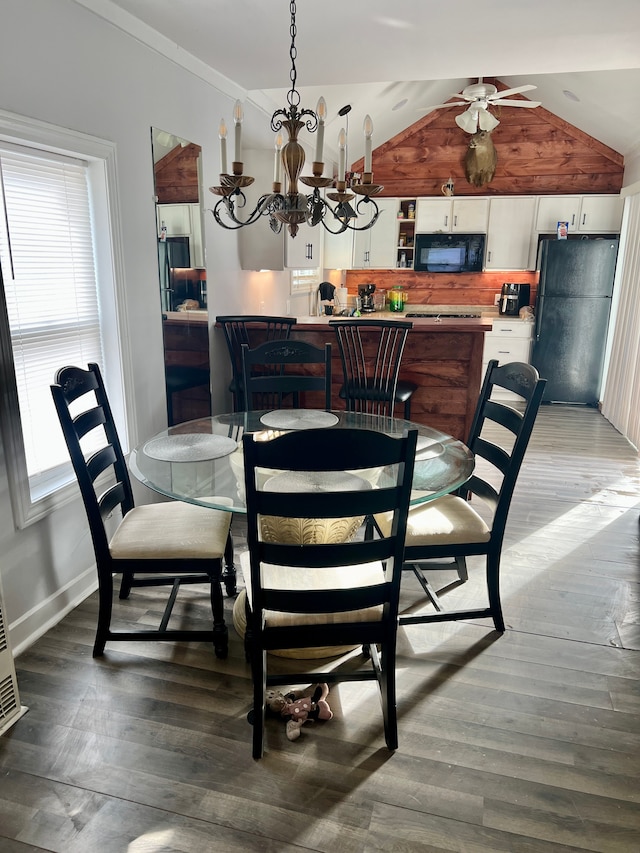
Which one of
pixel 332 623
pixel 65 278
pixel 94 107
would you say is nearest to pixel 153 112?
pixel 94 107

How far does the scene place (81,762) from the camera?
5.70ft

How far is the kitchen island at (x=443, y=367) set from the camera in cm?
357

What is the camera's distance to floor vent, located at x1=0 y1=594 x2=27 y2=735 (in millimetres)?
1861

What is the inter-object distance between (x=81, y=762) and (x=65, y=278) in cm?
181

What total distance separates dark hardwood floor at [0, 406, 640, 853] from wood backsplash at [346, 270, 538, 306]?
4943 mm

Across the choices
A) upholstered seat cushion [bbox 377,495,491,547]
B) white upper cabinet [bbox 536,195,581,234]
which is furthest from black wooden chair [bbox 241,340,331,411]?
white upper cabinet [bbox 536,195,581,234]

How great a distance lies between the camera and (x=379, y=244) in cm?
693

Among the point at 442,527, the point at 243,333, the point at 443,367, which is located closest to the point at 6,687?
the point at 442,527

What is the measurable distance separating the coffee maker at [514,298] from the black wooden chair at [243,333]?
147 inches

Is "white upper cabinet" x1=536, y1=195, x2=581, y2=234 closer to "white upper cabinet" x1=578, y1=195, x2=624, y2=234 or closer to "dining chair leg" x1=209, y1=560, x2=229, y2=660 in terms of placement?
"white upper cabinet" x1=578, y1=195, x2=624, y2=234

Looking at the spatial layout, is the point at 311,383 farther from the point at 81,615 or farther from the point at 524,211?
the point at 524,211

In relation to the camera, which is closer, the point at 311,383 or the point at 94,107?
the point at 94,107

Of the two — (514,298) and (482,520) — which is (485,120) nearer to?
(514,298)

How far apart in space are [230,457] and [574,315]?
16.3 feet
